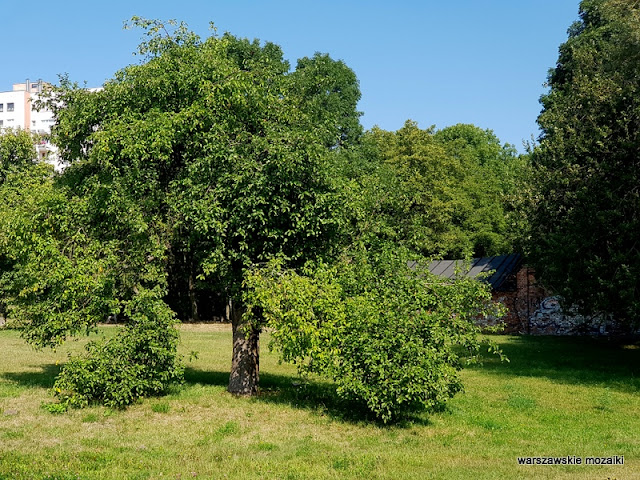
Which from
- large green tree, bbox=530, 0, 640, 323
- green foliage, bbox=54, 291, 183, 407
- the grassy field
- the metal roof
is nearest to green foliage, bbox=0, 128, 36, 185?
the grassy field

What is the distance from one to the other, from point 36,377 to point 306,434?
10.5m

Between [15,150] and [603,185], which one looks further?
A: [15,150]

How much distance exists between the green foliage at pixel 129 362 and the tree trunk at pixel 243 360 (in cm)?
171

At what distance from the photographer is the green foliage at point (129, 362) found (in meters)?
14.3

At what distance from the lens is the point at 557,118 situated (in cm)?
2730

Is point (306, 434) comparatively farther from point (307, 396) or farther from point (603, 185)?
point (603, 185)

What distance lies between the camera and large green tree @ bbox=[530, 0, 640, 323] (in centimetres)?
2098

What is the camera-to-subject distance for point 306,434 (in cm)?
1238

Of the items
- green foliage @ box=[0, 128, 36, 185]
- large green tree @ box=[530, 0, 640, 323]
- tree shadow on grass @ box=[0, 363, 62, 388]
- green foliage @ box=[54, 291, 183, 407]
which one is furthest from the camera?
green foliage @ box=[0, 128, 36, 185]

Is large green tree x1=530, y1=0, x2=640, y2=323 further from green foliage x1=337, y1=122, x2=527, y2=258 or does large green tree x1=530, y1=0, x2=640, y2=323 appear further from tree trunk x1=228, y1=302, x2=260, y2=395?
tree trunk x1=228, y1=302, x2=260, y2=395

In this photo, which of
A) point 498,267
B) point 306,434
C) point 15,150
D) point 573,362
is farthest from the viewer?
point 15,150

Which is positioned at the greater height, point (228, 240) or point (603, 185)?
point (603, 185)

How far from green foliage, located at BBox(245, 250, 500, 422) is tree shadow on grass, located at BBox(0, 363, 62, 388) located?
737 centimetres

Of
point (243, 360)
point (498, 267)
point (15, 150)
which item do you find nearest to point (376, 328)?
point (243, 360)
